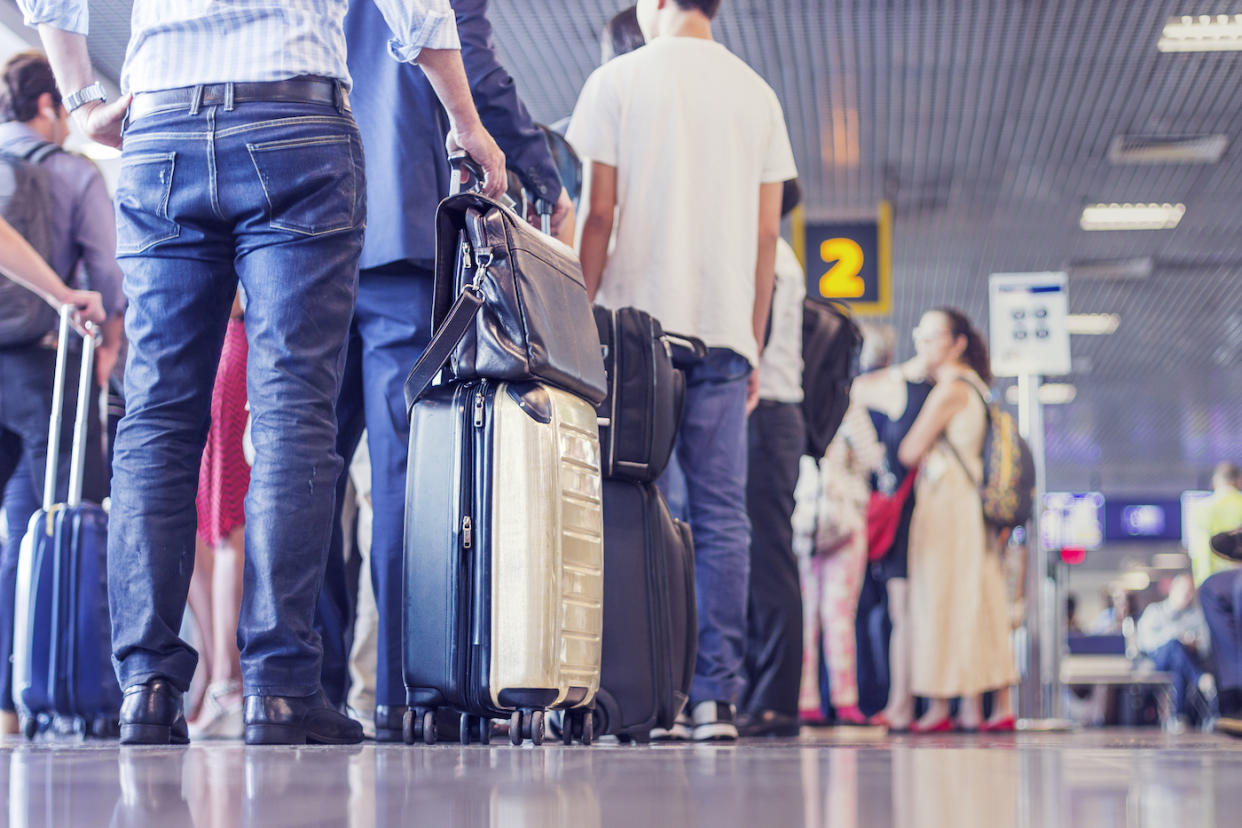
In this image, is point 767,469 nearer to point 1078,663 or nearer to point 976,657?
point 976,657

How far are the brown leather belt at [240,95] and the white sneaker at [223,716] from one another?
1.44 meters

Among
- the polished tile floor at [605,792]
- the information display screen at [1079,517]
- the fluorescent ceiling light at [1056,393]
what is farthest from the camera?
the information display screen at [1079,517]

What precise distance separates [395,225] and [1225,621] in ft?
12.3

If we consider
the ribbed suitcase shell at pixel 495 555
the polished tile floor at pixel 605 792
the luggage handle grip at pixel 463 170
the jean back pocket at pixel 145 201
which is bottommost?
the polished tile floor at pixel 605 792

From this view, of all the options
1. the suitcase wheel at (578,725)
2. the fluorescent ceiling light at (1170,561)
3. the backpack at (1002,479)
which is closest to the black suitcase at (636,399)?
the suitcase wheel at (578,725)

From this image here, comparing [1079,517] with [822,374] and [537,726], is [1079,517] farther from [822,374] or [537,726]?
[537,726]

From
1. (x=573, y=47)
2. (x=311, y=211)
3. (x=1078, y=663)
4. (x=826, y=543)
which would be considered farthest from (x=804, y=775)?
(x=1078, y=663)

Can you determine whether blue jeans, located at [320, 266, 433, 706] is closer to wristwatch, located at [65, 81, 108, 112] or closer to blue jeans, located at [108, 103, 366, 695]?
blue jeans, located at [108, 103, 366, 695]

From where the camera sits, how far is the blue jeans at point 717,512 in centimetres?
309

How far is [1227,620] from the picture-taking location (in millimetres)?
5160

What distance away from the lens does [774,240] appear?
3.50 m

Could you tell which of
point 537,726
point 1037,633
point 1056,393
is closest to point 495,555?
point 537,726

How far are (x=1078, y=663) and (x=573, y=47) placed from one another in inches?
314

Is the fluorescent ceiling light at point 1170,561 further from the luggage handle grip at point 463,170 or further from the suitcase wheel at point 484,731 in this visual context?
the suitcase wheel at point 484,731
